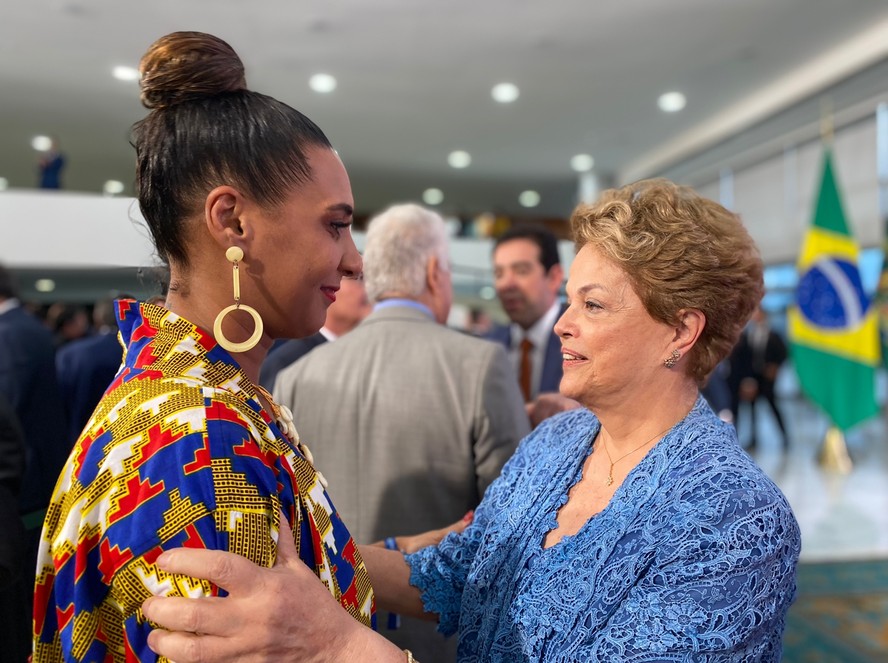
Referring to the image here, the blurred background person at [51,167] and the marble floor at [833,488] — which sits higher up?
the blurred background person at [51,167]

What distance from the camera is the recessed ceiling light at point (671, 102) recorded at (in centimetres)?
886

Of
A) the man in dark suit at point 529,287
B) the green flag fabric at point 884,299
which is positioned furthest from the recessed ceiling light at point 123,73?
the green flag fabric at point 884,299

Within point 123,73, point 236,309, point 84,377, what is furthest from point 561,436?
point 84,377

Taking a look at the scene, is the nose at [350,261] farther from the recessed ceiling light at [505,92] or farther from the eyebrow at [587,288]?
the recessed ceiling light at [505,92]

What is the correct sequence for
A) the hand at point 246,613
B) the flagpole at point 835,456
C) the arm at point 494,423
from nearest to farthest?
1. the hand at point 246,613
2. the arm at point 494,423
3. the flagpole at point 835,456

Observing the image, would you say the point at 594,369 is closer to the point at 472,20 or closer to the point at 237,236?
the point at 237,236

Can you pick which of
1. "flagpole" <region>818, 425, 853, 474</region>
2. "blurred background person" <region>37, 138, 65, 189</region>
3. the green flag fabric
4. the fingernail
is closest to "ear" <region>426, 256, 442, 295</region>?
the fingernail

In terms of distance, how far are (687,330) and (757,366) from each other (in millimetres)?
8123

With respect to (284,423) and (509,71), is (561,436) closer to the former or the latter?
(284,423)

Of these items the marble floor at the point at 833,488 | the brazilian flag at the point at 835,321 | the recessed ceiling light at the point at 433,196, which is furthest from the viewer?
the recessed ceiling light at the point at 433,196

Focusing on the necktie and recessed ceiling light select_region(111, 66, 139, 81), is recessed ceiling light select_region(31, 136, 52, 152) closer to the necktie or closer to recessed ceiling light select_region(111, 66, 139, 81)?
recessed ceiling light select_region(111, 66, 139, 81)

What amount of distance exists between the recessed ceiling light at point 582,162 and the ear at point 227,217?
11.0m

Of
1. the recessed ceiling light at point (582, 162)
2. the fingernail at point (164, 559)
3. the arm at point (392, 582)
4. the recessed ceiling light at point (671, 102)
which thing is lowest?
the arm at point (392, 582)

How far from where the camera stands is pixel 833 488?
6.18 meters
